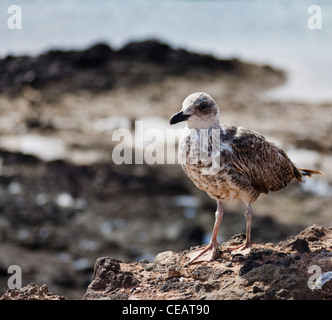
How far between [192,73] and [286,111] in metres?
4.59

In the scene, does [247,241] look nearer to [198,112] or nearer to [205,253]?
[205,253]

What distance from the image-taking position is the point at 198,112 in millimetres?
6301

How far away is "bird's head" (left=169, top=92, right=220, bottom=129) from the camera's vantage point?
627 centimetres

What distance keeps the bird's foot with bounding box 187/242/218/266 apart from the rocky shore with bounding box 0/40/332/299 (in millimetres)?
110

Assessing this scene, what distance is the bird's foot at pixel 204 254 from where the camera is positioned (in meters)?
6.57

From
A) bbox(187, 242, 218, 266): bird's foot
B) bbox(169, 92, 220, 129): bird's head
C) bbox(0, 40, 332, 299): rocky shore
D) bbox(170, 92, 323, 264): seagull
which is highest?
bbox(0, 40, 332, 299): rocky shore

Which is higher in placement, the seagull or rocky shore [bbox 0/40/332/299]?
rocky shore [bbox 0/40/332/299]

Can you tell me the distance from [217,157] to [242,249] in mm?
1166

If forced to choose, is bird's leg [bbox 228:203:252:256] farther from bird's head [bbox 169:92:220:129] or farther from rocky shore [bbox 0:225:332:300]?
bird's head [bbox 169:92:220:129]

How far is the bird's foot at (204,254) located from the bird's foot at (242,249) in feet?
0.66

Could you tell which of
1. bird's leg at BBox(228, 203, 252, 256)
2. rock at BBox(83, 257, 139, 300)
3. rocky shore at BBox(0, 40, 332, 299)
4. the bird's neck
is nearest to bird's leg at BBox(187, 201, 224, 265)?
rocky shore at BBox(0, 40, 332, 299)

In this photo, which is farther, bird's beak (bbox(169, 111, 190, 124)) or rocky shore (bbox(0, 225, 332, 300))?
bird's beak (bbox(169, 111, 190, 124))

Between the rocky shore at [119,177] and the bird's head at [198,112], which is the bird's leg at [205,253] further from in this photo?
the bird's head at [198,112]

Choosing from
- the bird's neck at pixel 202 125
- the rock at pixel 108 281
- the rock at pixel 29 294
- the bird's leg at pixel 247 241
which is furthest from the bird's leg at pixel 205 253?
the rock at pixel 29 294
